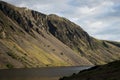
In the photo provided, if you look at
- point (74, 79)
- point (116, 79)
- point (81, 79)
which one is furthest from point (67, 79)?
point (116, 79)

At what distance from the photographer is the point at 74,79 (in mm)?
52031

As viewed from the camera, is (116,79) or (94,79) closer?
(116,79)

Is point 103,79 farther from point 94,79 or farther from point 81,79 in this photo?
point 81,79

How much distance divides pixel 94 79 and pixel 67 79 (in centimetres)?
1133

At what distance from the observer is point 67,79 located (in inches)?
2165

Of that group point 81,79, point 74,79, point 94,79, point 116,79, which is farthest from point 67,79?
point 116,79

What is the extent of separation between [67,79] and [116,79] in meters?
16.9

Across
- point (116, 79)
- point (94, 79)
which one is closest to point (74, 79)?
point (94, 79)

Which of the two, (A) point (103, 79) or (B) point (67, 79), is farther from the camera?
(B) point (67, 79)

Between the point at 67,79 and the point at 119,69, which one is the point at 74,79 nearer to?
the point at 67,79

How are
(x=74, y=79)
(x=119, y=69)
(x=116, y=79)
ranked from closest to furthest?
1. (x=116, y=79)
2. (x=119, y=69)
3. (x=74, y=79)

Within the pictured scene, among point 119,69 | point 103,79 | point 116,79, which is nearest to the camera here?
point 116,79

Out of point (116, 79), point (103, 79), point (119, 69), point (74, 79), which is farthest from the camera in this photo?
point (74, 79)

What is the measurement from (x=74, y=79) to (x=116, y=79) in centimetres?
1364
